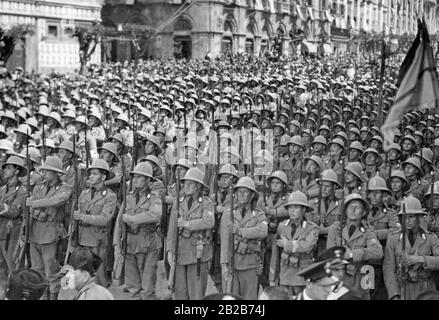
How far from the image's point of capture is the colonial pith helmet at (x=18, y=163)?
9.12 meters

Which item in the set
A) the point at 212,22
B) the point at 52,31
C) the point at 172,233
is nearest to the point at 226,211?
the point at 172,233

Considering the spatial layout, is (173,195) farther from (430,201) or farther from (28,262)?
(430,201)

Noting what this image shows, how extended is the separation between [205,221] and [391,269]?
214cm

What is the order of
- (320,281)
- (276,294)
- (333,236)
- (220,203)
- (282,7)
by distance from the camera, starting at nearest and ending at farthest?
(276,294) → (320,281) → (333,236) → (220,203) → (282,7)

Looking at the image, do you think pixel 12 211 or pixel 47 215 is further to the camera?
pixel 12 211

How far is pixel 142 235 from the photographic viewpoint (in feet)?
27.2

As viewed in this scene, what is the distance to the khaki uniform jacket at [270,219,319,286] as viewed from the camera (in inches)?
291

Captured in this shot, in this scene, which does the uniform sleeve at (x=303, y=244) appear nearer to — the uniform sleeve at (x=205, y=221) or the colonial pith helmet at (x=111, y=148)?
the uniform sleeve at (x=205, y=221)

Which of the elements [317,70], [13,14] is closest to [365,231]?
[317,70]

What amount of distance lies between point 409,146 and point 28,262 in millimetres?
7146

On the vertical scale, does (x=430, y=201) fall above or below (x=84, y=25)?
below

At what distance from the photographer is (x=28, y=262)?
901 centimetres

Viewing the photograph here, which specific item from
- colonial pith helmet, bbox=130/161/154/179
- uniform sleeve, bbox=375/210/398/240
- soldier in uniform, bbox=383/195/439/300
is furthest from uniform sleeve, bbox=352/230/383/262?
colonial pith helmet, bbox=130/161/154/179

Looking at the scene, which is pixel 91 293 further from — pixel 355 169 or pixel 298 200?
pixel 355 169
